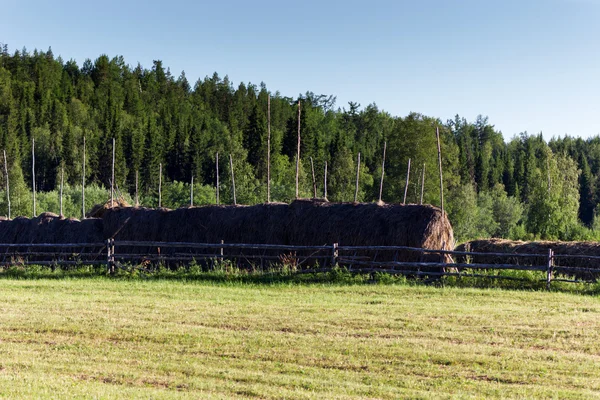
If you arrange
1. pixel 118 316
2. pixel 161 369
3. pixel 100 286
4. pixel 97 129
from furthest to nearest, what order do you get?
pixel 97 129 → pixel 100 286 → pixel 118 316 → pixel 161 369

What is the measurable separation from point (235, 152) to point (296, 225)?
185 ft

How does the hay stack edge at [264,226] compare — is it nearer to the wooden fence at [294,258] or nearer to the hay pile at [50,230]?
the hay pile at [50,230]

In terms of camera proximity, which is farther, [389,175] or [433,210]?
[389,175]

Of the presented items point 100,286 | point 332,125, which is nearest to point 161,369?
point 100,286

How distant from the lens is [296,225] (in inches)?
908

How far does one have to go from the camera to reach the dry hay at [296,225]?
21.1m

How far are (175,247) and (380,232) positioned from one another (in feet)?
23.3

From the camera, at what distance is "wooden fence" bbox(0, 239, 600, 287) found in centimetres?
1902

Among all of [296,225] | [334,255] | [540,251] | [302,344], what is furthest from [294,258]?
[302,344]

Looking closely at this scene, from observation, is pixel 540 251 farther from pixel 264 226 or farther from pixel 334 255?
pixel 264 226

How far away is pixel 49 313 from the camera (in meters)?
14.2

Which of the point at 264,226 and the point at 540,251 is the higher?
the point at 264,226

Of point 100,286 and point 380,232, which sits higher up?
point 380,232

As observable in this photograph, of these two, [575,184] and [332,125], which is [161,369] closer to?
[575,184]
